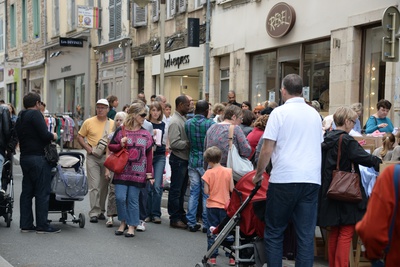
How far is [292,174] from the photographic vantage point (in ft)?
19.5

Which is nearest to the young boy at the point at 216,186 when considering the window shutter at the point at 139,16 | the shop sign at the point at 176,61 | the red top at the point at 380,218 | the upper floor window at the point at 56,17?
the red top at the point at 380,218

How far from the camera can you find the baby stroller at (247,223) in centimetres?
633

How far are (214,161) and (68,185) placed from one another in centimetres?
229

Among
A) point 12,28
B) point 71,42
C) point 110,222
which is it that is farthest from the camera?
point 12,28

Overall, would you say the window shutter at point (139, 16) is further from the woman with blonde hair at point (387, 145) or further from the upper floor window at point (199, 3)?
the woman with blonde hair at point (387, 145)

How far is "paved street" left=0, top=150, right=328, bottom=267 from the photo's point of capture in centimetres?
766

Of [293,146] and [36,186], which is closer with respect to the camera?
[293,146]

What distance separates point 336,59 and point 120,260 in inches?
341

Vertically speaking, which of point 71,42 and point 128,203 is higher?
point 71,42

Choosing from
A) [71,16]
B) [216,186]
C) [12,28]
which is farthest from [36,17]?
[216,186]

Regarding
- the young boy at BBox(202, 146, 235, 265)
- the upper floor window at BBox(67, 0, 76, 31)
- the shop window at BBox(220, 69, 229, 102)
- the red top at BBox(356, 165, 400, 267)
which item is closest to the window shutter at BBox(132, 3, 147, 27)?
the shop window at BBox(220, 69, 229, 102)

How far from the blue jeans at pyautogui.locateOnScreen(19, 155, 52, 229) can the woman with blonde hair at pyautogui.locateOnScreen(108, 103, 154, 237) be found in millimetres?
877

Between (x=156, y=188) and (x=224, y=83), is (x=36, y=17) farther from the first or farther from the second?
(x=156, y=188)

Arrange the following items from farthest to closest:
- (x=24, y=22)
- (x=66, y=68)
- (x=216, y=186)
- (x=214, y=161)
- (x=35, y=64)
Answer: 1. (x=24, y=22)
2. (x=35, y=64)
3. (x=66, y=68)
4. (x=214, y=161)
5. (x=216, y=186)
